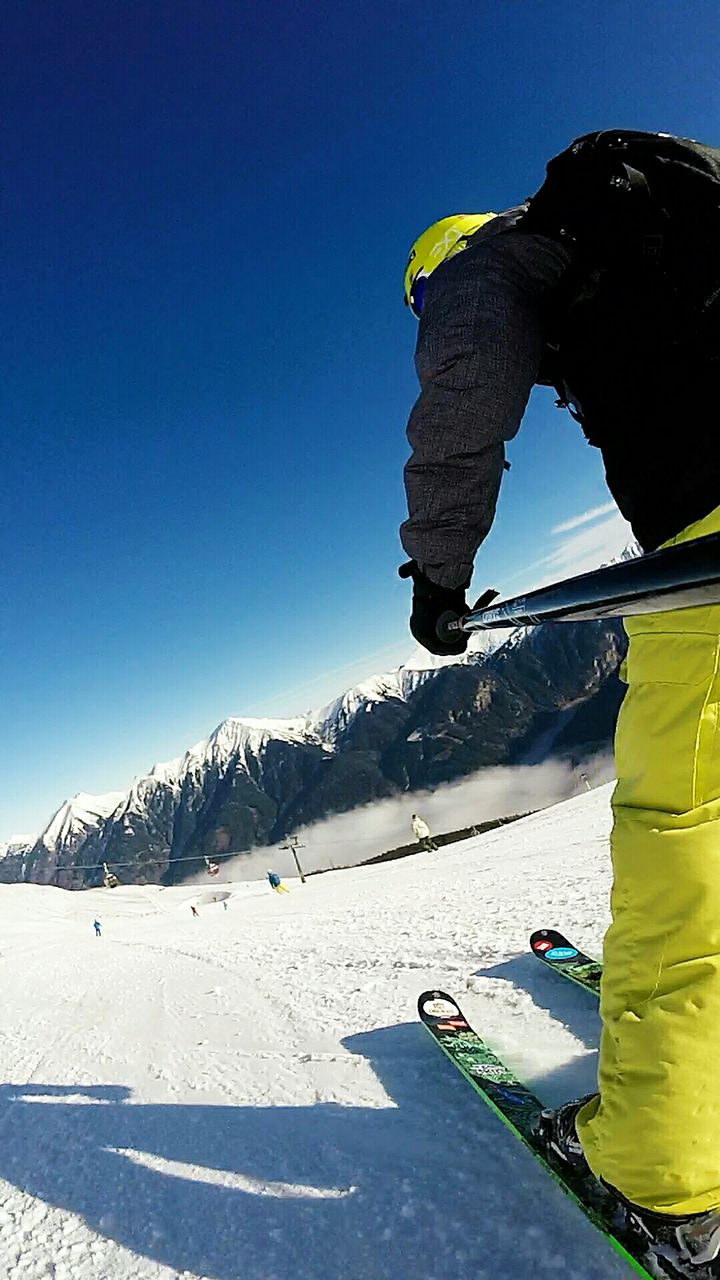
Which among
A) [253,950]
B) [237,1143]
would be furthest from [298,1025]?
[253,950]

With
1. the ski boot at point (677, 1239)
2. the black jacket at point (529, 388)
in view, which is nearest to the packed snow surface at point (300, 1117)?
the ski boot at point (677, 1239)

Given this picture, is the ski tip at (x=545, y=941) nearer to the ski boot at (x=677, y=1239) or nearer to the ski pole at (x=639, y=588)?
the ski boot at (x=677, y=1239)

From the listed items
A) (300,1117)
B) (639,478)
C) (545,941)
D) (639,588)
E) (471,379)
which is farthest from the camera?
(545,941)

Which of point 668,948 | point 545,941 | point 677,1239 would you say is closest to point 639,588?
point 668,948

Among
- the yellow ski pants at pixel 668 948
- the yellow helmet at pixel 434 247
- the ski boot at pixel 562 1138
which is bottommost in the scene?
the ski boot at pixel 562 1138

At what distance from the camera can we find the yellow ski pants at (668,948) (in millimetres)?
1346

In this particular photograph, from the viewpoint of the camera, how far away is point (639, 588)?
1.02 meters

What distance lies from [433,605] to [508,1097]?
162cm

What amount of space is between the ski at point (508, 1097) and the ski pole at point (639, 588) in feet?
4.32

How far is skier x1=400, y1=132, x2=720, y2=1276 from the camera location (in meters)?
1.37

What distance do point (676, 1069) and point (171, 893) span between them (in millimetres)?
37550

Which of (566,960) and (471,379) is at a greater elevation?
(471,379)

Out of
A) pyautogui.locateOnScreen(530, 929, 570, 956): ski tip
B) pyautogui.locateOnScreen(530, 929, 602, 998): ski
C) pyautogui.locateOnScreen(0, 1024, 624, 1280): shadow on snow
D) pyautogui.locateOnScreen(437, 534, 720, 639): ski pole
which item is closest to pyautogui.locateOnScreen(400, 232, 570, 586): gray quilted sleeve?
pyautogui.locateOnScreen(437, 534, 720, 639): ski pole

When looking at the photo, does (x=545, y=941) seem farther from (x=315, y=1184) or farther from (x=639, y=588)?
(x=639, y=588)
